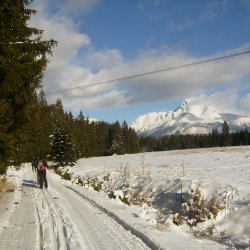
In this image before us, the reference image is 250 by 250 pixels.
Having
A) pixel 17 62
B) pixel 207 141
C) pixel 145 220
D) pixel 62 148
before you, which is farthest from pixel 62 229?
pixel 207 141

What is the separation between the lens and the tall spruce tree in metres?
11.7

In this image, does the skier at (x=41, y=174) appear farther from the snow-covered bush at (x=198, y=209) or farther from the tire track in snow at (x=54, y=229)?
the snow-covered bush at (x=198, y=209)

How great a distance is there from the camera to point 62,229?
9.85 m

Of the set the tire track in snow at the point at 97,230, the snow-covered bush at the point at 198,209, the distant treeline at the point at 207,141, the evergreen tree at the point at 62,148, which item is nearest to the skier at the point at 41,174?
the tire track in snow at the point at 97,230

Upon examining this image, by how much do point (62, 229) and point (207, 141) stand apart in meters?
131

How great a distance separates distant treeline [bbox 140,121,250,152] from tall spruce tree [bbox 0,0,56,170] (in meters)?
104

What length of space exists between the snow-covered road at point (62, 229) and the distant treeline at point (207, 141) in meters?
105

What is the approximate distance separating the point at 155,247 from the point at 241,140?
4804 inches

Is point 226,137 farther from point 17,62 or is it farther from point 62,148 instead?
point 17,62

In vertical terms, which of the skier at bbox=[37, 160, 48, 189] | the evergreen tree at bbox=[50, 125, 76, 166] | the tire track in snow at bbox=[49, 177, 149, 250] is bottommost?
the tire track in snow at bbox=[49, 177, 149, 250]

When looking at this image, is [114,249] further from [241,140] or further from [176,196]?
[241,140]

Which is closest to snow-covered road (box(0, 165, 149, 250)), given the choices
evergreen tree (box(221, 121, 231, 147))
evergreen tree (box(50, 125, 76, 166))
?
evergreen tree (box(50, 125, 76, 166))

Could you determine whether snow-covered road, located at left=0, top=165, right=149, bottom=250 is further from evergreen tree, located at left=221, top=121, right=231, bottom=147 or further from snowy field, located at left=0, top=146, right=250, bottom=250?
evergreen tree, located at left=221, top=121, right=231, bottom=147

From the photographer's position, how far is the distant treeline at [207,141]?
117m
